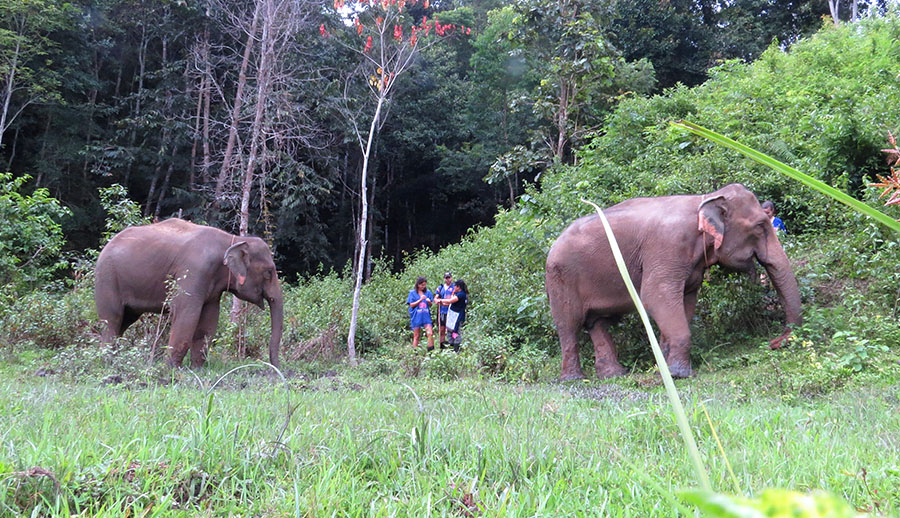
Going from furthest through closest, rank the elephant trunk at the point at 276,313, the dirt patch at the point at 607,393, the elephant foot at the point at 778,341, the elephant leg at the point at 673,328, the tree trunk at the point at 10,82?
the tree trunk at the point at 10,82
the elephant trunk at the point at 276,313
the elephant foot at the point at 778,341
the elephant leg at the point at 673,328
the dirt patch at the point at 607,393

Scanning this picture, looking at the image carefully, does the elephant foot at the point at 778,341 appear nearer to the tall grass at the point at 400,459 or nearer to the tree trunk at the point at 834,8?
the tall grass at the point at 400,459

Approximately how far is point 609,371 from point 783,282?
2.11 m

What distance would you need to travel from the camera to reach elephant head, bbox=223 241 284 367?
30.5ft

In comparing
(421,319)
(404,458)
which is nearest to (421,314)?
(421,319)

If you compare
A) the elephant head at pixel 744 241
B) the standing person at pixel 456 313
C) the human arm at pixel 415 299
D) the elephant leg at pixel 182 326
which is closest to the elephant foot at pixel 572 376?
the elephant head at pixel 744 241

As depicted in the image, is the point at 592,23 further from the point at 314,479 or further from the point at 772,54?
the point at 314,479

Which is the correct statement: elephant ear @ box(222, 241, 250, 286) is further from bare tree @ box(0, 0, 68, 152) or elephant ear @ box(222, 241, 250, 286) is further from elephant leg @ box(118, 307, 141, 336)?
bare tree @ box(0, 0, 68, 152)

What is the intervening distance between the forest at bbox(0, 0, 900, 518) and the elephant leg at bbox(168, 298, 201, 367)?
0.53 meters

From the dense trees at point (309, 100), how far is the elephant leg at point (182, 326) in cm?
403

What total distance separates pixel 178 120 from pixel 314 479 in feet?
75.9

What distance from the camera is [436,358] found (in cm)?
770

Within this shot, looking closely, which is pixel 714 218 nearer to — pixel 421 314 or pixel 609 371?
pixel 609 371

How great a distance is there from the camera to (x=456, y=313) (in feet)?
38.9

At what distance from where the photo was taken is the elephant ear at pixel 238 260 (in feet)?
30.2
